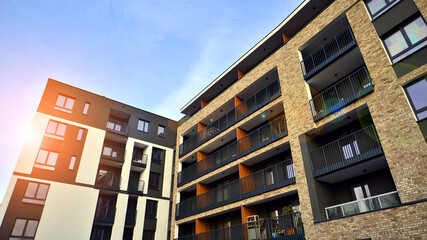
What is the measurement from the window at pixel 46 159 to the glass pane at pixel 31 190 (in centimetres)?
156

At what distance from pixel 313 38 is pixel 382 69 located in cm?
556

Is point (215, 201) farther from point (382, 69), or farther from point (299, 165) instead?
point (382, 69)

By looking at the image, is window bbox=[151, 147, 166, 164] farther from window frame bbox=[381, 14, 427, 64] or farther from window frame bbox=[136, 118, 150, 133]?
window frame bbox=[381, 14, 427, 64]

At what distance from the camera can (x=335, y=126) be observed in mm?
14906

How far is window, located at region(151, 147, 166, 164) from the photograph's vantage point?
97.8 feet

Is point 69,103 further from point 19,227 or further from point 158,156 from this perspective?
point 19,227

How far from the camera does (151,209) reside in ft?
89.3

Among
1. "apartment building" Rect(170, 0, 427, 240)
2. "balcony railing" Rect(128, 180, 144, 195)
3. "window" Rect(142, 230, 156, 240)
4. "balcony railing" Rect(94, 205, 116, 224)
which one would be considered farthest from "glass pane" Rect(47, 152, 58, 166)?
"apartment building" Rect(170, 0, 427, 240)

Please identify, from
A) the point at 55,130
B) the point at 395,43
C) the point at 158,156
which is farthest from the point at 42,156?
the point at 395,43

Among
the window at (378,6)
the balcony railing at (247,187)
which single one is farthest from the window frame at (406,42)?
the balcony railing at (247,187)

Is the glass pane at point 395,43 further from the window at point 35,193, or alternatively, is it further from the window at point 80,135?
the window at point 35,193

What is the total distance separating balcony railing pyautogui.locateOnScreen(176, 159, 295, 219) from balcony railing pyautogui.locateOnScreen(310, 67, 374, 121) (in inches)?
152

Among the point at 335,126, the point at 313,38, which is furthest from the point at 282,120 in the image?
the point at 313,38

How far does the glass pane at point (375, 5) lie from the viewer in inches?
542
